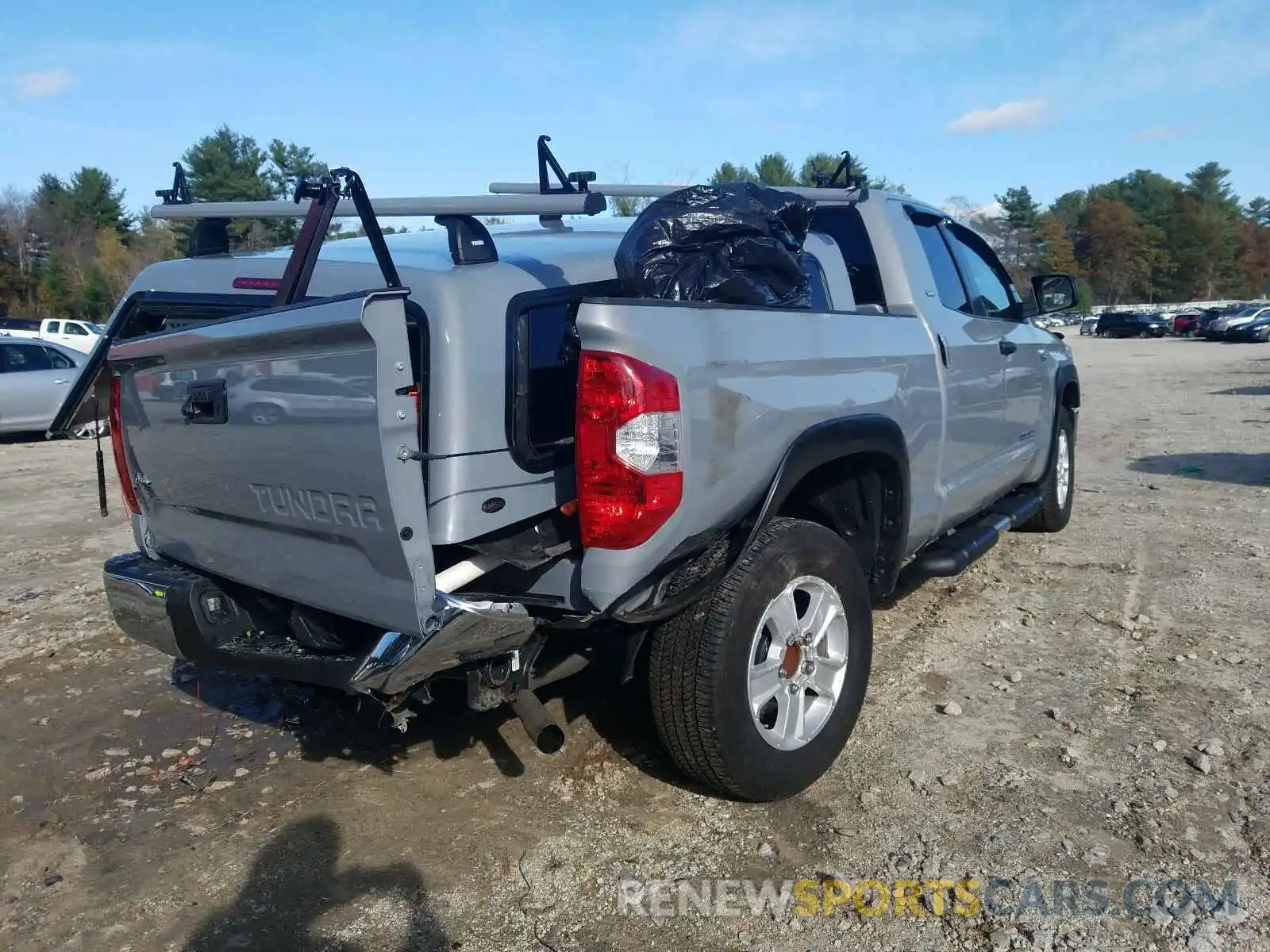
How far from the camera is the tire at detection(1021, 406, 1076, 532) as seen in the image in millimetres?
6441

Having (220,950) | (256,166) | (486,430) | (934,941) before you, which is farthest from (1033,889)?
(256,166)

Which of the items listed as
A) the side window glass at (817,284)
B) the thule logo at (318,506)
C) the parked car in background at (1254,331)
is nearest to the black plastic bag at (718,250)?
the side window glass at (817,284)

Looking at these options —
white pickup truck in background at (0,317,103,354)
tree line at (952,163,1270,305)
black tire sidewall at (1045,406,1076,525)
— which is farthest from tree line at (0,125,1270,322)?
black tire sidewall at (1045,406,1076,525)

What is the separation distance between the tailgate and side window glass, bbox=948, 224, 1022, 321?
358cm

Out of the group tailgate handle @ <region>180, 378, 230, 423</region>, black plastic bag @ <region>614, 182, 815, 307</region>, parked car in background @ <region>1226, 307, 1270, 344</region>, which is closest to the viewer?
tailgate handle @ <region>180, 378, 230, 423</region>

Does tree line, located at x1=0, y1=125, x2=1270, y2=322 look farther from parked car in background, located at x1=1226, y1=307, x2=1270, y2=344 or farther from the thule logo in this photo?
the thule logo

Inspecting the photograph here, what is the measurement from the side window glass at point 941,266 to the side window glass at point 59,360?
14023 millimetres

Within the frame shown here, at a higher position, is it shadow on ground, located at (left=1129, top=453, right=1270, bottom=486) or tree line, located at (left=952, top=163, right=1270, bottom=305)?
tree line, located at (left=952, top=163, right=1270, bottom=305)

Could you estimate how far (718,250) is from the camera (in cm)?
326

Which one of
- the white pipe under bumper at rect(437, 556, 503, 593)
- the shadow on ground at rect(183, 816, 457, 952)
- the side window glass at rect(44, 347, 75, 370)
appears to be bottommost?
the shadow on ground at rect(183, 816, 457, 952)

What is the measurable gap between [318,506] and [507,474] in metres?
0.53

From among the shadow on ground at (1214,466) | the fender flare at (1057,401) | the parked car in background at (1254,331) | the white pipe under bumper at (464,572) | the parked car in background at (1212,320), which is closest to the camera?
the white pipe under bumper at (464,572)

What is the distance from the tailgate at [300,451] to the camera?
2525 mm

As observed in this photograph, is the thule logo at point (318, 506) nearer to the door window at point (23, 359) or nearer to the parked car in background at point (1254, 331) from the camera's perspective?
the door window at point (23, 359)
